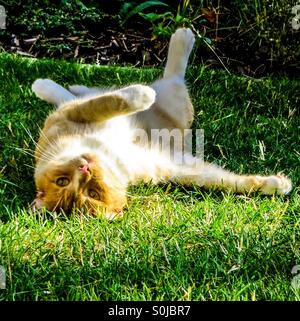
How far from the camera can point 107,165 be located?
2.94 m

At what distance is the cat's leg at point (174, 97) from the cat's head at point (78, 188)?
634mm

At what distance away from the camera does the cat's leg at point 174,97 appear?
347cm

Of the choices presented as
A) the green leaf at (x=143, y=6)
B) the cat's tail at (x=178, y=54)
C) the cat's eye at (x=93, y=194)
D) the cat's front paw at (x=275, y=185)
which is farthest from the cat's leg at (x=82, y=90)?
the green leaf at (x=143, y=6)

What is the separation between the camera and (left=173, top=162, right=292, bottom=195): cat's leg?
291 centimetres

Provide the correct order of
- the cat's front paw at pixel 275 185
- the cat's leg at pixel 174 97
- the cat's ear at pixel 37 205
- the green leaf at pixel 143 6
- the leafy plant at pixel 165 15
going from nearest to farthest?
the cat's ear at pixel 37 205 < the cat's front paw at pixel 275 185 < the cat's leg at pixel 174 97 < the leafy plant at pixel 165 15 < the green leaf at pixel 143 6

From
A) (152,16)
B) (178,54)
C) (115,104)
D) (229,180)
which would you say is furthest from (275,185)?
(152,16)

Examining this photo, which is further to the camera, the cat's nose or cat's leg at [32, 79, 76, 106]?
cat's leg at [32, 79, 76, 106]

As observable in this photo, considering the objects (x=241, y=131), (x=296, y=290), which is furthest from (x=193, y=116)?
(x=296, y=290)

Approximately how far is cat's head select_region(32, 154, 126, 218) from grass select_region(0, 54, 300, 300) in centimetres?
8

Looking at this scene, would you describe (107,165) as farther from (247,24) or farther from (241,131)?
(247,24)

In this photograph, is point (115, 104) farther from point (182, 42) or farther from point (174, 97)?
point (182, 42)

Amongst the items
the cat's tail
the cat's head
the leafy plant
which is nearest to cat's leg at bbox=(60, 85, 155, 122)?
the cat's head

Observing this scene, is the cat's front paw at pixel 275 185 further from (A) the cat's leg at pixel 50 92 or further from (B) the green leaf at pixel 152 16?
(B) the green leaf at pixel 152 16

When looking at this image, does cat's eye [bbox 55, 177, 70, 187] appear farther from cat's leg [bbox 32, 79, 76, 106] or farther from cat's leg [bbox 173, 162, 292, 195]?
cat's leg [bbox 32, 79, 76, 106]
